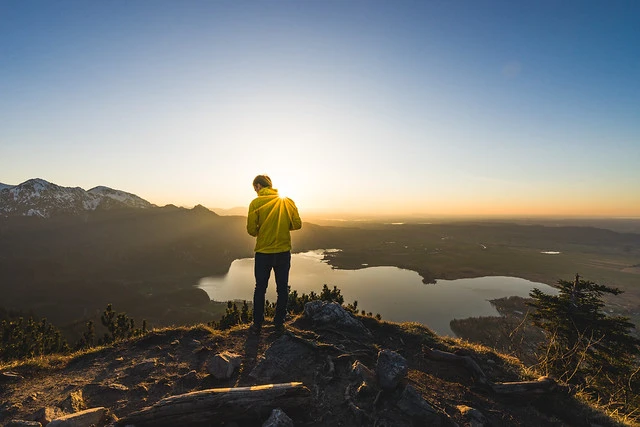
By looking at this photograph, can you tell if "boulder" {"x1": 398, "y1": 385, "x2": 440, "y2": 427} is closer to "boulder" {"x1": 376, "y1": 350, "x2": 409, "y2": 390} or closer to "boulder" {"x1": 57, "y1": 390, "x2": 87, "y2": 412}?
"boulder" {"x1": 376, "y1": 350, "x2": 409, "y2": 390}

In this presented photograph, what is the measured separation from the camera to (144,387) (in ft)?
16.6

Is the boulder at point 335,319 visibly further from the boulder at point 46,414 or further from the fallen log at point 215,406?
the boulder at point 46,414

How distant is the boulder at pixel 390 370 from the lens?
472 centimetres

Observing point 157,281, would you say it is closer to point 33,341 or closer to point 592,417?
point 33,341

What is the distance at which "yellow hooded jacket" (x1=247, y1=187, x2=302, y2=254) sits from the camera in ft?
22.5

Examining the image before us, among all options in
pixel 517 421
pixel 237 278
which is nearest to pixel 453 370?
pixel 517 421

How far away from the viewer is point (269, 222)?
691 centimetres

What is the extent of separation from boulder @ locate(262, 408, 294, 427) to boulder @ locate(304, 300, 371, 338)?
3.91 metres

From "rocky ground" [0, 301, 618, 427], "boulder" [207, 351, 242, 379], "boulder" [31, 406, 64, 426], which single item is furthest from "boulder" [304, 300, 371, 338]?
"boulder" [31, 406, 64, 426]

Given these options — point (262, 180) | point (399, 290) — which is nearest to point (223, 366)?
point (262, 180)

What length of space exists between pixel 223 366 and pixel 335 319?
3566mm

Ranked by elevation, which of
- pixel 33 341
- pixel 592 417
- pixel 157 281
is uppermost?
pixel 592 417

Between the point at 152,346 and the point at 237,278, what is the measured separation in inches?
4619

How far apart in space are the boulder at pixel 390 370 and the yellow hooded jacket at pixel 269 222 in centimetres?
327
